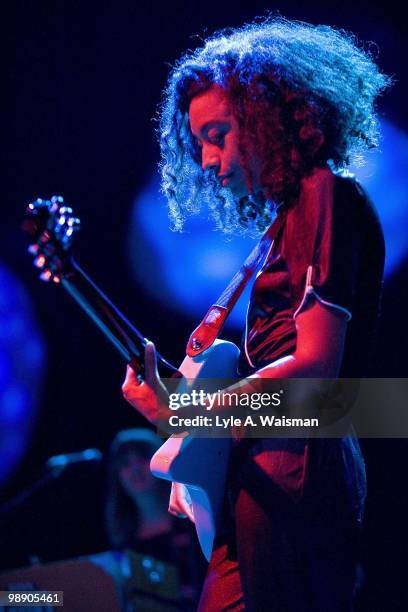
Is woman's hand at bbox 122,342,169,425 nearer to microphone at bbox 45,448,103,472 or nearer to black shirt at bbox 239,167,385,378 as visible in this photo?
black shirt at bbox 239,167,385,378

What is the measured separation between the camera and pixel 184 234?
4.62 m

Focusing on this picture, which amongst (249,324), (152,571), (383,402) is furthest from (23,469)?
(249,324)

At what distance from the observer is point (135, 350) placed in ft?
6.77

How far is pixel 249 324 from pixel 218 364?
0.28m

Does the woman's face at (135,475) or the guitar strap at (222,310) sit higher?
the woman's face at (135,475)

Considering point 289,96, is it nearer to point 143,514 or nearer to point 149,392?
point 149,392

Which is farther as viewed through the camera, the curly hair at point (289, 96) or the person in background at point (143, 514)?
the person in background at point (143, 514)

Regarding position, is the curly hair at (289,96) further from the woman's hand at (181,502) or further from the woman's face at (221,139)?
the woman's hand at (181,502)

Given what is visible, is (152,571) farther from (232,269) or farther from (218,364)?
(218,364)

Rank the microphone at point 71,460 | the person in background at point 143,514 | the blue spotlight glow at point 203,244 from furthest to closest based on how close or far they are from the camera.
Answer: the person in background at point 143,514 < the microphone at point 71,460 < the blue spotlight glow at point 203,244

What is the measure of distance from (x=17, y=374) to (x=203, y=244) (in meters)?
1.76

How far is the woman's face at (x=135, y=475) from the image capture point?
4906 millimetres

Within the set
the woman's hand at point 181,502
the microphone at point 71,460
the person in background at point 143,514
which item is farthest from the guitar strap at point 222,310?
the person in background at point 143,514

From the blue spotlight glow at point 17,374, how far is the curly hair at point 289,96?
3023 mm
